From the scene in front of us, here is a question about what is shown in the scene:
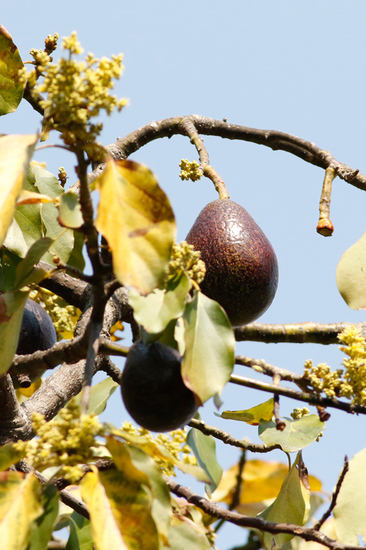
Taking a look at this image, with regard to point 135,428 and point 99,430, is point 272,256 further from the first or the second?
point 99,430

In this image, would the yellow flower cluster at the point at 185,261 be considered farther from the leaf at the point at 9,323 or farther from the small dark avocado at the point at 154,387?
the leaf at the point at 9,323

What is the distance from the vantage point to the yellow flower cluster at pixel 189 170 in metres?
1.80

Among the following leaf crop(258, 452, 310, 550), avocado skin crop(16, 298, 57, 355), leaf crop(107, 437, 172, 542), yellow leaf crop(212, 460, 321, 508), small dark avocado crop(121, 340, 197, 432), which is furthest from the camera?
yellow leaf crop(212, 460, 321, 508)

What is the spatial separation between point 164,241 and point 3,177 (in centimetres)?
24

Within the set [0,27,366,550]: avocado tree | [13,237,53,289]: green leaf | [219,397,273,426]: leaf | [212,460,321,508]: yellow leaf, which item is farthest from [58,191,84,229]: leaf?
[212,460,321,508]: yellow leaf

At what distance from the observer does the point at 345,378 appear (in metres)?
Answer: 1.16

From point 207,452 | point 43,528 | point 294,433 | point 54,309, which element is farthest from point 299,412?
point 54,309

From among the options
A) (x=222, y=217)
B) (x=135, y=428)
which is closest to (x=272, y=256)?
(x=222, y=217)

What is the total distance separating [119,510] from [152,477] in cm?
7

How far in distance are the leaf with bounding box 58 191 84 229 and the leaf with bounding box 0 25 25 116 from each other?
0.92m

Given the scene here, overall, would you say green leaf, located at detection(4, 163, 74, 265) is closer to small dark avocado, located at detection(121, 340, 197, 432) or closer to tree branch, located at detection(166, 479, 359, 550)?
small dark avocado, located at detection(121, 340, 197, 432)

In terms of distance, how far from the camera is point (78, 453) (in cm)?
94

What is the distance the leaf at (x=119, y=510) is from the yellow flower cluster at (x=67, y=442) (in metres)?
0.06

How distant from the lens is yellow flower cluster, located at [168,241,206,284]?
105 cm
